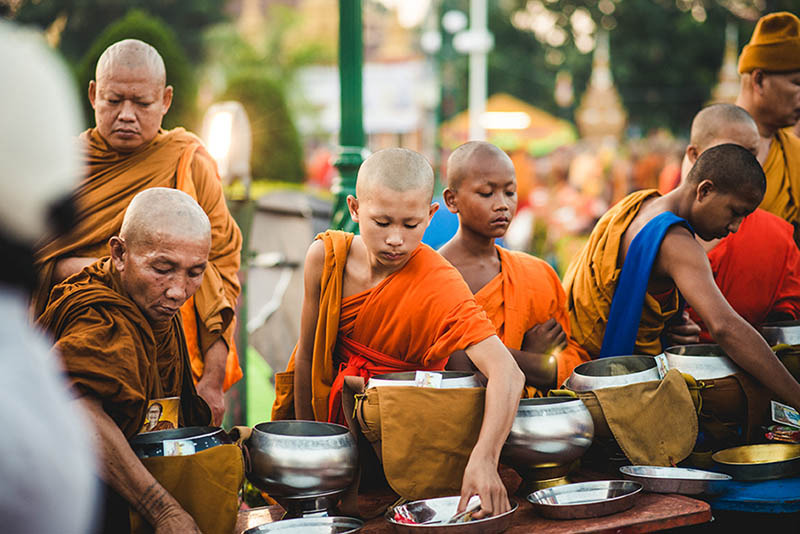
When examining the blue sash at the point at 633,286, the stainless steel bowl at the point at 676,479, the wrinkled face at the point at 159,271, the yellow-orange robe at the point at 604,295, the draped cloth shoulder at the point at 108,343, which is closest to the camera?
the draped cloth shoulder at the point at 108,343

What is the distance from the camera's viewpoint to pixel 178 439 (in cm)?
254

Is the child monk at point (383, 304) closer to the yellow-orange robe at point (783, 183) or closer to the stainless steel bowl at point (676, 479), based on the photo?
the stainless steel bowl at point (676, 479)

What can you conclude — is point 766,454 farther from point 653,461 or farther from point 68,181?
point 68,181

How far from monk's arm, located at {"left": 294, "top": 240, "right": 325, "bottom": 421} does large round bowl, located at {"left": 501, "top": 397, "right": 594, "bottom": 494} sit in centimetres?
79

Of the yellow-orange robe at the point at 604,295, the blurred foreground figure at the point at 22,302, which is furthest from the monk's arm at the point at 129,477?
the yellow-orange robe at the point at 604,295

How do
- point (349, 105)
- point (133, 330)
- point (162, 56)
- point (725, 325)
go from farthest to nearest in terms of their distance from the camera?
point (162, 56) → point (349, 105) → point (725, 325) → point (133, 330)

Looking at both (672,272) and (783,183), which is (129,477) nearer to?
(672,272)

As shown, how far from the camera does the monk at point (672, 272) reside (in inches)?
134

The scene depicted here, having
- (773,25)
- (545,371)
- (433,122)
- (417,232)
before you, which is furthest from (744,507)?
(433,122)

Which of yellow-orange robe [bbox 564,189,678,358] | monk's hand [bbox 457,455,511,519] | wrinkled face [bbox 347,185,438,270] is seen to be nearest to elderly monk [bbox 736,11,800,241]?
yellow-orange robe [bbox 564,189,678,358]

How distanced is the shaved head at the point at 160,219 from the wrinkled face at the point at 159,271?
0.01 meters

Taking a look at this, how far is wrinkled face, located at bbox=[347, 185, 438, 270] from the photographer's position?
2961 millimetres

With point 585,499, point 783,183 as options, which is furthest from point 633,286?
point 783,183

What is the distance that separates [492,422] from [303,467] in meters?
0.59
